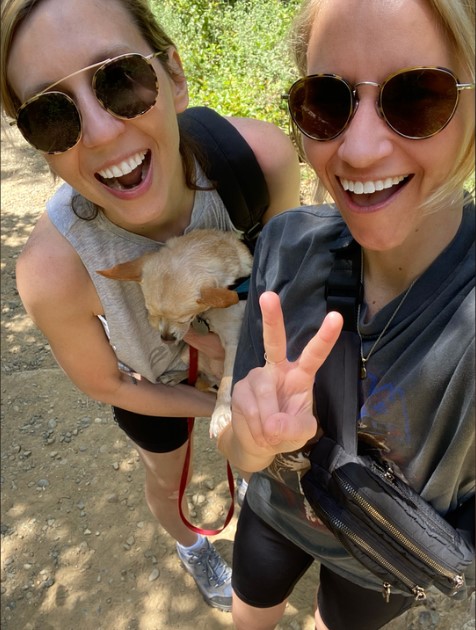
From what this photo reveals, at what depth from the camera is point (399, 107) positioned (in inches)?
41.8

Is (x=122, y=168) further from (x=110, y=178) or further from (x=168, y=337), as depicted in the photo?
(x=168, y=337)

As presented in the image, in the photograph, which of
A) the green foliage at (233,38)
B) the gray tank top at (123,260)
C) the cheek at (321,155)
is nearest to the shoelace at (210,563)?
the gray tank top at (123,260)

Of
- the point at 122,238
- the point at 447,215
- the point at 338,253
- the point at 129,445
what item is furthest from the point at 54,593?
the point at 447,215

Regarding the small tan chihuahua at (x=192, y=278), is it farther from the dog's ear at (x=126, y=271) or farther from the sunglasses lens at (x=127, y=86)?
the sunglasses lens at (x=127, y=86)

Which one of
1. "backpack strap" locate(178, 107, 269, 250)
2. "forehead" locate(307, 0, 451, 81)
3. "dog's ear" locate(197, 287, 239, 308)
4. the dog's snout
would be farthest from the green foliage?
the dog's snout

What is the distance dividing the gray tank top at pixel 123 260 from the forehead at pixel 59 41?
403 mm

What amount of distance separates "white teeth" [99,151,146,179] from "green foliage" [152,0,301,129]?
52 centimetres

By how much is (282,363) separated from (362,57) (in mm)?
692

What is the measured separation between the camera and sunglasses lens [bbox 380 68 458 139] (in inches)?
40.2

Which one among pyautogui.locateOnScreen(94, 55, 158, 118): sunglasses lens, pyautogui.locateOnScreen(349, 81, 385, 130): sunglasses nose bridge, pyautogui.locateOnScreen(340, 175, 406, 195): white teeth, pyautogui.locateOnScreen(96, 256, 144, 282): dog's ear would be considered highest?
pyautogui.locateOnScreen(349, 81, 385, 130): sunglasses nose bridge

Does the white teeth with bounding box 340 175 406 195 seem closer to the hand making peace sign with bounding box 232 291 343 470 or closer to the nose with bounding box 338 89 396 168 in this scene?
the nose with bounding box 338 89 396 168

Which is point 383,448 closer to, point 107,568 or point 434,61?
point 434,61

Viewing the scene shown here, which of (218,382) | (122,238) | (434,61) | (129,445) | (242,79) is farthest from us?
(129,445)

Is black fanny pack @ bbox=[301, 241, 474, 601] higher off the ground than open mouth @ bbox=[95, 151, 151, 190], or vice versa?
open mouth @ bbox=[95, 151, 151, 190]
